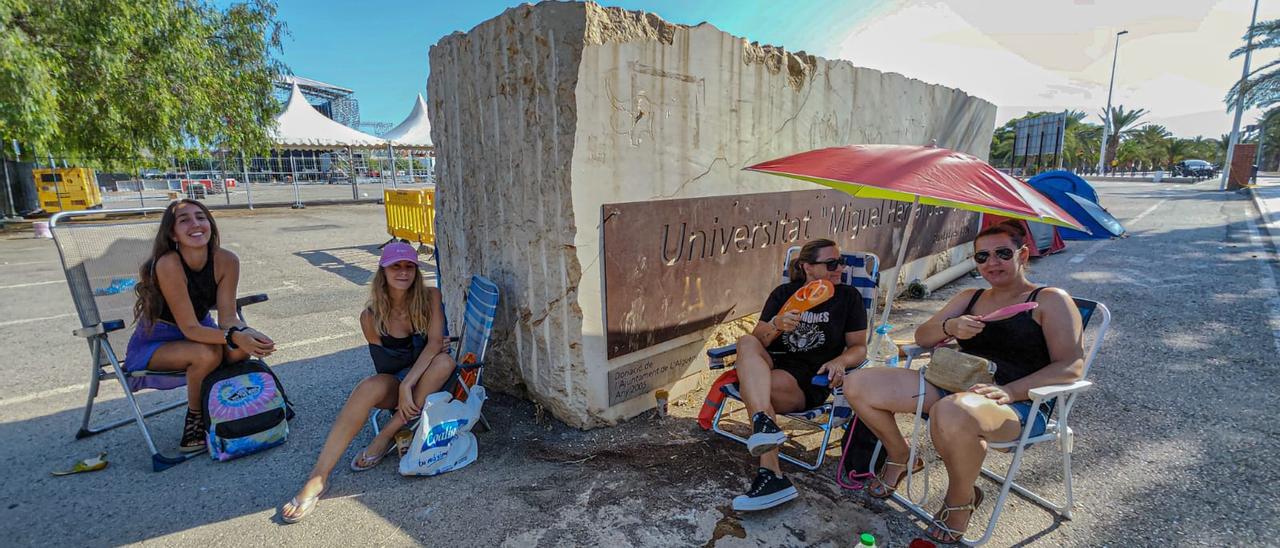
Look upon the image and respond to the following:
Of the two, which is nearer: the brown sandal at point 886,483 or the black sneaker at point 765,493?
the black sneaker at point 765,493

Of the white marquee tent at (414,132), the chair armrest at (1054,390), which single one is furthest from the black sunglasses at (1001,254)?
the white marquee tent at (414,132)

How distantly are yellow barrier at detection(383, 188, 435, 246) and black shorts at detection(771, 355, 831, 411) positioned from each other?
691 cm

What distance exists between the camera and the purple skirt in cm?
296

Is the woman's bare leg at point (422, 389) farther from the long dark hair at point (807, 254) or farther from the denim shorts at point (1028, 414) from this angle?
the denim shorts at point (1028, 414)

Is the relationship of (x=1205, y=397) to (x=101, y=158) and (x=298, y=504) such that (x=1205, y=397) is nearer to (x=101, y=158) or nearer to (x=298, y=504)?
(x=298, y=504)

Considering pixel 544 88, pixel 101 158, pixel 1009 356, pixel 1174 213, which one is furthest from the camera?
pixel 1174 213

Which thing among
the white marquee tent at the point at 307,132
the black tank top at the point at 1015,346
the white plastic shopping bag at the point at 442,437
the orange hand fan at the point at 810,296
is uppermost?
the white marquee tent at the point at 307,132

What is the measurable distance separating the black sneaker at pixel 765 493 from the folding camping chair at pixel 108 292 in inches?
113

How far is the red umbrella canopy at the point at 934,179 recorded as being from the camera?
2381mm

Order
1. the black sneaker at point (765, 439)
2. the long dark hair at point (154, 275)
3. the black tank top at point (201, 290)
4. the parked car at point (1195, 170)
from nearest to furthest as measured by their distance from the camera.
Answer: the black sneaker at point (765, 439)
the long dark hair at point (154, 275)
the black tank top at point (201, 290)
the parked car at point (1195, 170)

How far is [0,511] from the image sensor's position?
2533 millimetres

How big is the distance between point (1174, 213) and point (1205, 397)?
15.7 m

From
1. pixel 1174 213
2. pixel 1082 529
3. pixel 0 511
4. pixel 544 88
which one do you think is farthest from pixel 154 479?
pixel 1174 213

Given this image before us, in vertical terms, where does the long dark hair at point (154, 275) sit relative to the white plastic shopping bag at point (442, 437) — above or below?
above
